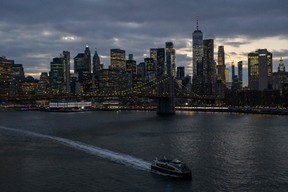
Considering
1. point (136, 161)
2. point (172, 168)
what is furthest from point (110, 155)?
point (172, 168)

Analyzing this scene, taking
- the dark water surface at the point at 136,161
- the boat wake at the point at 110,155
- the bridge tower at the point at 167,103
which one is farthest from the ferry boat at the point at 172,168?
the bridge tower at the point at 167,103

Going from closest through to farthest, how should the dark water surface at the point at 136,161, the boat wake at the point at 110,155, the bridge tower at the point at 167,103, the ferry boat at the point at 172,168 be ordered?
1. the dark water surface at the point at 136,161
2. the ferry boat at the point at 172,168
3. the boat wake at the point at 110,155
4. the bridge tower at the point at 167,103

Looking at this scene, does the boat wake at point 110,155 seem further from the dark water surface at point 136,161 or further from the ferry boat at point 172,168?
the ferry boat at point 172,168

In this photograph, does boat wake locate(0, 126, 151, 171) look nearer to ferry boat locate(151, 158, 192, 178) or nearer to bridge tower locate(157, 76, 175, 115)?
ferry boat locate(151, 158, 192, 178)

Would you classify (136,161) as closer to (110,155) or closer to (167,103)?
(110,155)

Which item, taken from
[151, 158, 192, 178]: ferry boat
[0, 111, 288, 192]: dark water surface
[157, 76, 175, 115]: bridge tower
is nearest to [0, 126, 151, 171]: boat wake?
[0, 111, 288, 192]: dark water surface

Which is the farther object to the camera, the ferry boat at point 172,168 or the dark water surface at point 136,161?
the ferry boat at point 172,168

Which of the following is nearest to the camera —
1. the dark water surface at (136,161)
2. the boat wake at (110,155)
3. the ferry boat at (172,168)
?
the dark water surface at (136,161)

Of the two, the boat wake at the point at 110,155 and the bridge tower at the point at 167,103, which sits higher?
the bridge tower at the point at 167,103
